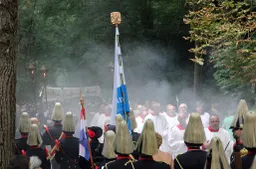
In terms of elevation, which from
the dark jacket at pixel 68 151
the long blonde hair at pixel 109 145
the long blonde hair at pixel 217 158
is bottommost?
the dark jacket at pixel 68 151

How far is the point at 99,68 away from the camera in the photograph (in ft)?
91.8

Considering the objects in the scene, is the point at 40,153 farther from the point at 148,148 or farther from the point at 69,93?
the point at 69,93

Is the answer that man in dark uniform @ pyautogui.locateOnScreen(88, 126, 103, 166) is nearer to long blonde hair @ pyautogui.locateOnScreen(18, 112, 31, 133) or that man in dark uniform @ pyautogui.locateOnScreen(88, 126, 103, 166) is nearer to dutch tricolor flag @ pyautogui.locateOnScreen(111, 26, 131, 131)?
dutch tricolor flag @ pyautogui.locateOnScreen(111, 26, 131, 131)

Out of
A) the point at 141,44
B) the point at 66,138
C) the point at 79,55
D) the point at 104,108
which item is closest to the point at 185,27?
the point at 141,44

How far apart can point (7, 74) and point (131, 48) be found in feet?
67.5

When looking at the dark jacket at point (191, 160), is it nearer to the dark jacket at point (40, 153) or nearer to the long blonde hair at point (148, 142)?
the long blonde hair at point (148, 142)

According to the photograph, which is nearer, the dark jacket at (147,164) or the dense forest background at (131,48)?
the dark jacket at (147,164)

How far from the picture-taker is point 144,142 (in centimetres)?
540

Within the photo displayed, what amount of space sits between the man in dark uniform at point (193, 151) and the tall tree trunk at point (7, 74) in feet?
6.70

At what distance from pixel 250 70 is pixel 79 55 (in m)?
19.3

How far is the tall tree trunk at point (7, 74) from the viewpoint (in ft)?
17.2

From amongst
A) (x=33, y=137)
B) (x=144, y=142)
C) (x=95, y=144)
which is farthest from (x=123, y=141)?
(x=33, y=137)

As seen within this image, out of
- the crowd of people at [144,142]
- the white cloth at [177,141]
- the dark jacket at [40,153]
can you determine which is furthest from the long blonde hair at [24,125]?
the white cloth at [177,141]

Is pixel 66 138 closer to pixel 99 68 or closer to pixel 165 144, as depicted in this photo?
pixel 165 144
